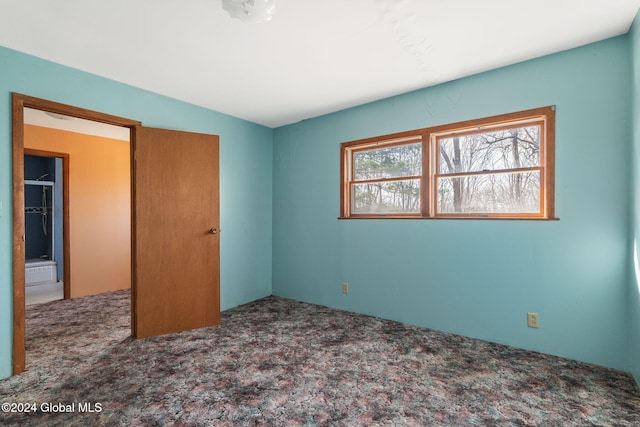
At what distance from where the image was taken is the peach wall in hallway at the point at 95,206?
4172mm

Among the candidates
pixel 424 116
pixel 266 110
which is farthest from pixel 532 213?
pixel 266 110

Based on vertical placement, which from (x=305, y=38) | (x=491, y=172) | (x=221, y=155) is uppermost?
(x=305, y=38)

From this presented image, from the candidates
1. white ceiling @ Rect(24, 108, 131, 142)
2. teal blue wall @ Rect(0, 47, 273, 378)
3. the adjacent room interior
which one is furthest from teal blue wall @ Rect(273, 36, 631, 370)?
white ceiling @ Rect(24, 108, 131, 142)

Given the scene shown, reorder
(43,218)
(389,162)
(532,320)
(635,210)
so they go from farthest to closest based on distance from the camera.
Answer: (43,218)
(389,162)
(532,320)
(635,210)

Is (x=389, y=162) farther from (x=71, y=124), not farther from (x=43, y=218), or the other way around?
(x=43, y=218)

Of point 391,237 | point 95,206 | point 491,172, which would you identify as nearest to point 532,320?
point 491,172

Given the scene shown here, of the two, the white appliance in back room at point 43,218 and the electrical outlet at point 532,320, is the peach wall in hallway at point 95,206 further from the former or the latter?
the electrical outlet at point 532,320

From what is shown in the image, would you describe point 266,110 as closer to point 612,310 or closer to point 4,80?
point 4,80

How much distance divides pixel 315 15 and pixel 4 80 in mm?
2317

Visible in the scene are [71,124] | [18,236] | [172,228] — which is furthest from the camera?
[71,124]

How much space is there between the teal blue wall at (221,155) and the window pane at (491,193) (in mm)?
2388

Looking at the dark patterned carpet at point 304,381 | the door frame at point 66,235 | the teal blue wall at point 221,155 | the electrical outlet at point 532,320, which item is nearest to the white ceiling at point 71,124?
the door frame at point 66,235

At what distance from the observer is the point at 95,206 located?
4426 mm

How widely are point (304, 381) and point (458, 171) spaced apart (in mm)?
2286
